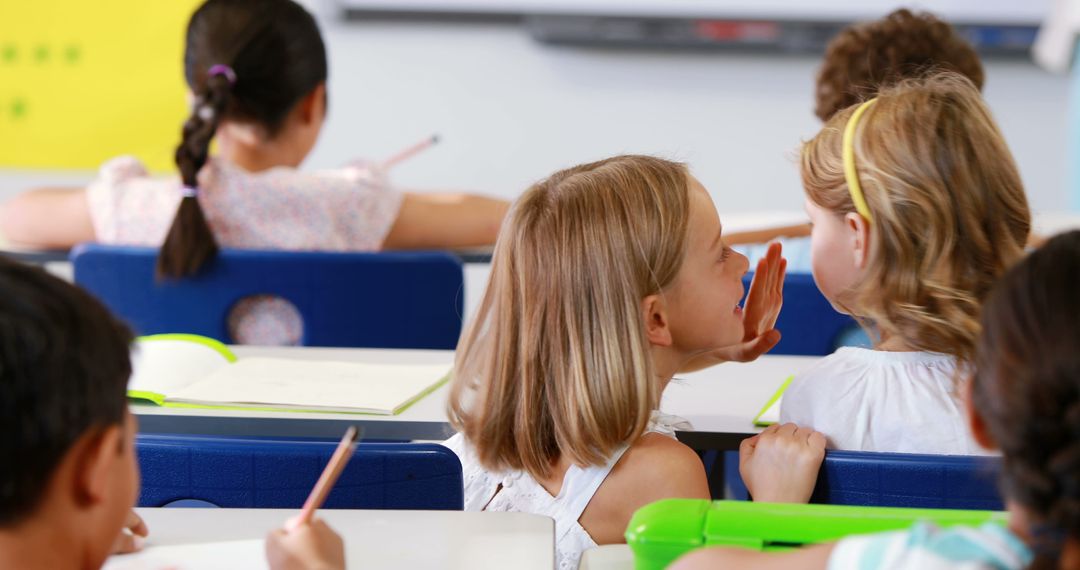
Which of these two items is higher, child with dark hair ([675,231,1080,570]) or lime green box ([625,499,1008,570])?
child with dark hair ([675,231,1080,570])

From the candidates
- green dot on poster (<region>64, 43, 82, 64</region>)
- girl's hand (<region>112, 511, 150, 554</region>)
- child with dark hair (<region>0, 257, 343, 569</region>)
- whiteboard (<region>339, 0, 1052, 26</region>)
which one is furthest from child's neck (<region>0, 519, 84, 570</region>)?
green dot on poster (<region>64, 43, 82, 64</region>)

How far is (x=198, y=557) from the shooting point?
0.87 meters

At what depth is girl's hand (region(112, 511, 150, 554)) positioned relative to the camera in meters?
0.88

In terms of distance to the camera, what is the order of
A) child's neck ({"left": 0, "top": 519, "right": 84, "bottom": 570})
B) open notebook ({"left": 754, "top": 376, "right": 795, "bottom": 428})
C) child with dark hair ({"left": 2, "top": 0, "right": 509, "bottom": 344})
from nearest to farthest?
1. child's neck ({"left": 0, "top": 519, "right": 84, "bottom": 570})
2. open notebook ({"left": 754, "top": 376, "right": 795, "bottom": 428})
3. child with dark hair ({"left": 2, "top": 0, "right": 509, "bottom": 344})

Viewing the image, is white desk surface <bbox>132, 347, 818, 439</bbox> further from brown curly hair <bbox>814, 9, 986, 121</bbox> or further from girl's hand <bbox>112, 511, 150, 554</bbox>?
brown curly hair <bbox>814, 9, 986, 121</bbox>

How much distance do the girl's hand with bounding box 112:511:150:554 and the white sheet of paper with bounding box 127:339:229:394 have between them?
607mm

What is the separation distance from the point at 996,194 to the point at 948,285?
0.38ft

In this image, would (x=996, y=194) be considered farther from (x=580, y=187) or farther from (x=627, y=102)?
(x=627, y=102)

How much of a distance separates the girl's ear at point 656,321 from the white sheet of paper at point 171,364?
0.64 meters

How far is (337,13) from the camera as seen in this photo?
4.10 m

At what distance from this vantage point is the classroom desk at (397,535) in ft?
2.82

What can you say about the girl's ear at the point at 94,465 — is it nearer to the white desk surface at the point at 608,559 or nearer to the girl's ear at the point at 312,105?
the white desk surface at the point at 608,559

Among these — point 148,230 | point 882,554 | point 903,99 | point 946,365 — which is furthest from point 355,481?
point 148,230

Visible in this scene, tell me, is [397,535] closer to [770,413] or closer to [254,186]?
[770,413]
